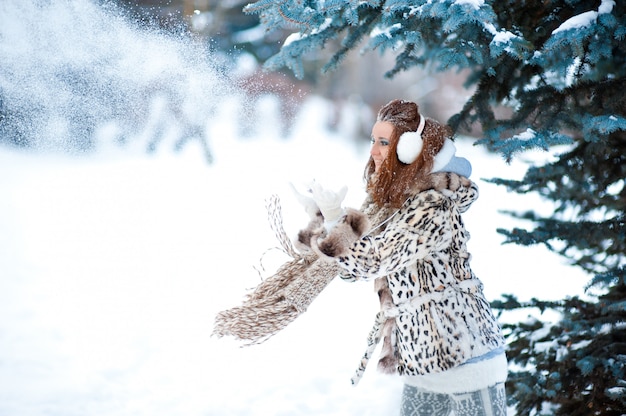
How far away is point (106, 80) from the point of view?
16.4 feet

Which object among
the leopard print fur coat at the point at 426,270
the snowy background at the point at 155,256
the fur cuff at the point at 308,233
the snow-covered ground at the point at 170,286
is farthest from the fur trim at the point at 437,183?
the snow-covered ground at the point at 170,286

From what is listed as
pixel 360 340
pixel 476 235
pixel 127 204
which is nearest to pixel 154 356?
pixel 360 340

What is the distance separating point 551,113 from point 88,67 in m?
3.32

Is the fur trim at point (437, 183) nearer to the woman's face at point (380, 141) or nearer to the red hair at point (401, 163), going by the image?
the red hair at point (401, 163)

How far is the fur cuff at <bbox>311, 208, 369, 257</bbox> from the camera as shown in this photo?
6.75 feet

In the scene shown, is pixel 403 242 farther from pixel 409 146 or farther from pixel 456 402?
pixel 456 402

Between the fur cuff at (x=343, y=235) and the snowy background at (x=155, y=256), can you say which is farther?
the snowy background at (x=155, y=256)

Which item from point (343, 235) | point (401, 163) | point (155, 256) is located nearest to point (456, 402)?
point (343, 235)

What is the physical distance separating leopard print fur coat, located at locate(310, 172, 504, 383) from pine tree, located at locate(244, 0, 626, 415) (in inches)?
30.5

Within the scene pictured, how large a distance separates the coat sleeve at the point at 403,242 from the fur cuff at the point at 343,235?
23 millimetres

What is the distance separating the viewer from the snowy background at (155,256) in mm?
4297

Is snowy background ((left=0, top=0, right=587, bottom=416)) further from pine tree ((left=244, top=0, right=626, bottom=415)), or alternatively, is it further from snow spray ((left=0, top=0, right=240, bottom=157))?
pine tree ((left=244, top=0, right=626, bottom=415))

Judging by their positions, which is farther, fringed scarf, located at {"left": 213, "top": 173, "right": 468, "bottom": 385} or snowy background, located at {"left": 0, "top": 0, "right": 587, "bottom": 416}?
snowy background, located at {"left": 0, "top": 0, "right": 587, "bottom": 416}

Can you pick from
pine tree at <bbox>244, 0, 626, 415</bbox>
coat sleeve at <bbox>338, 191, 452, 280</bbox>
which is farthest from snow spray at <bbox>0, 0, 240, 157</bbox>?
coat sleeve at <bbox>338, 191, 452, 280</bbox>
